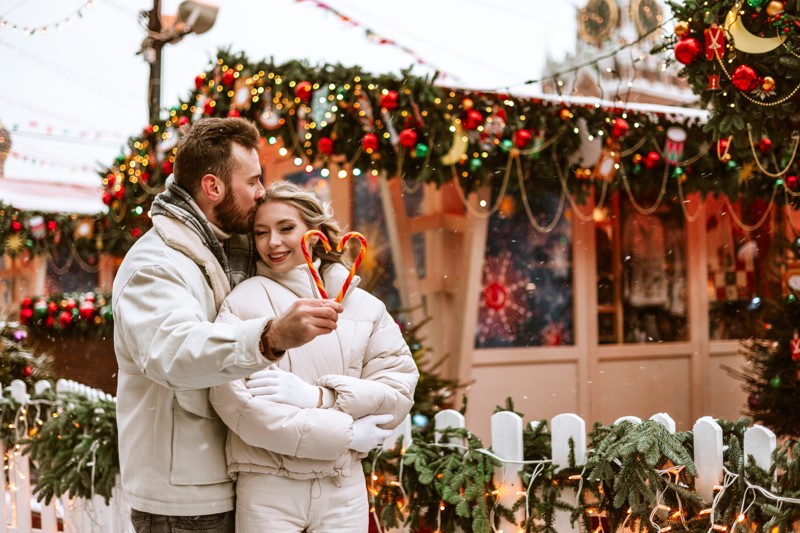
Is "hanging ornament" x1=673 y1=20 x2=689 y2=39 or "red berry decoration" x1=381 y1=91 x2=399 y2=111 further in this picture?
"red berry decoration" x1=381 y1=91 x2=399 y2=111

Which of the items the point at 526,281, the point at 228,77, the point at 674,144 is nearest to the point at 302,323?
the point at 228,77

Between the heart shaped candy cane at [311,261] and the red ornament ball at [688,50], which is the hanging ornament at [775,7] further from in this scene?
the heart shaped candy cane at [311,261]

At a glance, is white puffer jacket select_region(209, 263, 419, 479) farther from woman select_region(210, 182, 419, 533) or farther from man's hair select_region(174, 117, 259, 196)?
man's hair select_region(174, 117, 259, 196)

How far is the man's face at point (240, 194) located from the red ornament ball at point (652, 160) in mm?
4494

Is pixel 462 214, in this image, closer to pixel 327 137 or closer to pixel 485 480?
pixel 327 137

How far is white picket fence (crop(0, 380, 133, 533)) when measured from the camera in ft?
12.3

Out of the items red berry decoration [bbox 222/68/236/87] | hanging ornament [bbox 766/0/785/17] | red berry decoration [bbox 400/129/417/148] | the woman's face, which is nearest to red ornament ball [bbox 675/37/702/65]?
hanging ornament [bbox 766/0/785/17]

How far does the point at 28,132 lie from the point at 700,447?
780cm

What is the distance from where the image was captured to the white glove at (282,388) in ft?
6.84

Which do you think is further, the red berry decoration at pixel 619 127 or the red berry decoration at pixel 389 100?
the red berry decoration at pixel 619 127

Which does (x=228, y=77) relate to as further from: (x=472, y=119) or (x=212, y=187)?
(x=212, y=187)

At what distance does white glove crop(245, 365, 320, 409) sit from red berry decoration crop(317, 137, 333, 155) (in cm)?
345

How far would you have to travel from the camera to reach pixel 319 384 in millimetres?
2201

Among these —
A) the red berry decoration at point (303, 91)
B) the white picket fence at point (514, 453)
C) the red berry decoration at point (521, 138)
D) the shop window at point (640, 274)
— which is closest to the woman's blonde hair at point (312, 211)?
the white picket fence at point (514, 453)
